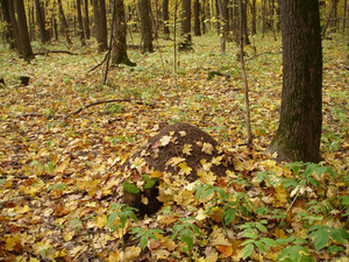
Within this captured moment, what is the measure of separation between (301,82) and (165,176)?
2.13 m

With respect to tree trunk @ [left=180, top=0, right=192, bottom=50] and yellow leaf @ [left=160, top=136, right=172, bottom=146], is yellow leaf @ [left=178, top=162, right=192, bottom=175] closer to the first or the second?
yellow leaf @ [left=160, top=136, right=172, bottom=146]

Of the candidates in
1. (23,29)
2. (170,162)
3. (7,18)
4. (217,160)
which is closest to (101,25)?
(23,29)

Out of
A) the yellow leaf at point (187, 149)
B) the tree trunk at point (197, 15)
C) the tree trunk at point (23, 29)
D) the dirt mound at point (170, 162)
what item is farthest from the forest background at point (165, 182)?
the tree trunk at point (197, 15)

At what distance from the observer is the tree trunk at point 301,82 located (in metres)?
3.25

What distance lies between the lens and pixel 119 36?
34.4 feet

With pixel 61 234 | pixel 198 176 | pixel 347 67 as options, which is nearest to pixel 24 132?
pixel 61 234

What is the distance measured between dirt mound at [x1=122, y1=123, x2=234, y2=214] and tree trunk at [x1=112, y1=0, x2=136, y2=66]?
23.9 feet

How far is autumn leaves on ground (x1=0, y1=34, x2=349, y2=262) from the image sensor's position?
249cm

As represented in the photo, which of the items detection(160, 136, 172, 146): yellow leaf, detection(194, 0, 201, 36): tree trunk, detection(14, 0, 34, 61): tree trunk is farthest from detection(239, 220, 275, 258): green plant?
detection(194, 0, 201, 36): tree trunk

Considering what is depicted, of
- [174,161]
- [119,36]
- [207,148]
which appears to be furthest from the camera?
[119,36]

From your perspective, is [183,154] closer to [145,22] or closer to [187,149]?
[187,149]

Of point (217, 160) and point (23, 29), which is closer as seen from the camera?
point (217, 160)

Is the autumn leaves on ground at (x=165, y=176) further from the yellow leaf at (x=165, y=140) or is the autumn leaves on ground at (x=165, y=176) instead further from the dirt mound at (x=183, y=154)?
the yellow leaf at (x=165, y=140)

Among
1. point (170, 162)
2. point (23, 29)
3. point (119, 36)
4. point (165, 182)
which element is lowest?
point (165, 182)
